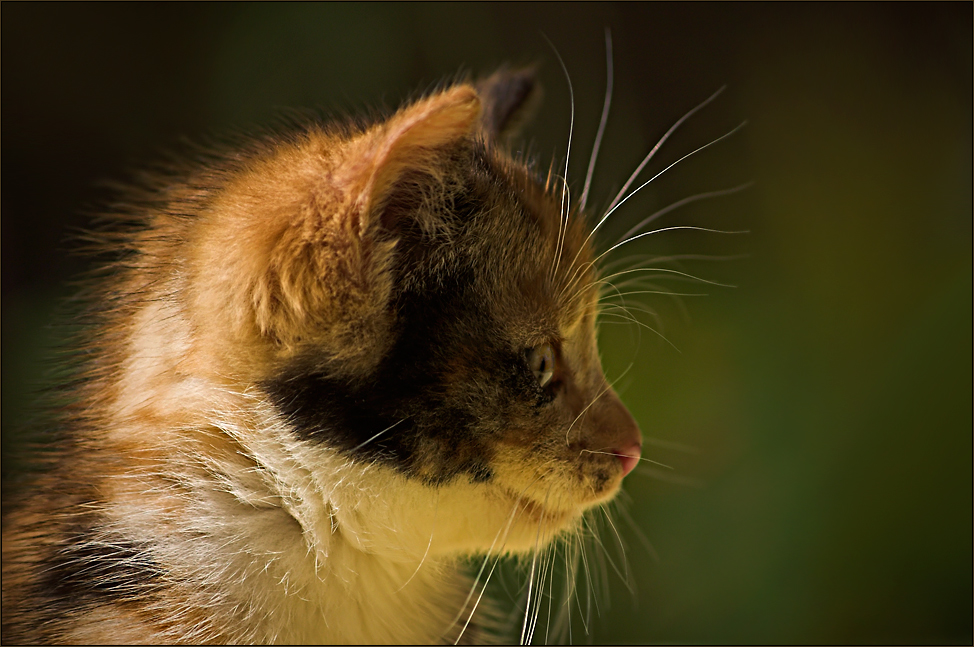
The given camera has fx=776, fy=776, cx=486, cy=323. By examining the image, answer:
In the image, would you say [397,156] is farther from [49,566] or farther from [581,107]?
[581,107]

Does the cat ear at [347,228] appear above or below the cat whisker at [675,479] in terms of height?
above

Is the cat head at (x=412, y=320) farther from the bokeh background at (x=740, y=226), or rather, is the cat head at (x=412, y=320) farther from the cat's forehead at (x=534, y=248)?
the bokeh background at (x=740, y=226)

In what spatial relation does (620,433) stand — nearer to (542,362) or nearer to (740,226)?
(542,362)

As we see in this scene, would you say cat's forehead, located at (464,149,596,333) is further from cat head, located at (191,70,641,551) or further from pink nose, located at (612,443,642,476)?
pink nose, located at (612,443,642,476)

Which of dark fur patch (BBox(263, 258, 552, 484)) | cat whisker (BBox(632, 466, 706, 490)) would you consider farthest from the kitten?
cat whisker (BBox(632, 466, 706, 490))

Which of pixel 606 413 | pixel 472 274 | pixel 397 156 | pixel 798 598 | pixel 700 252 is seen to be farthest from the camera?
pixel 700 252

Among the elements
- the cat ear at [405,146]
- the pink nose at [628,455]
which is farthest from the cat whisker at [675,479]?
the cat ear at [405,146]

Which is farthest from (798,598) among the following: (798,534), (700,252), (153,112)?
(153,112)

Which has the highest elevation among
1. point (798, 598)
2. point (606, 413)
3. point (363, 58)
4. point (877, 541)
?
point (363, 58)
